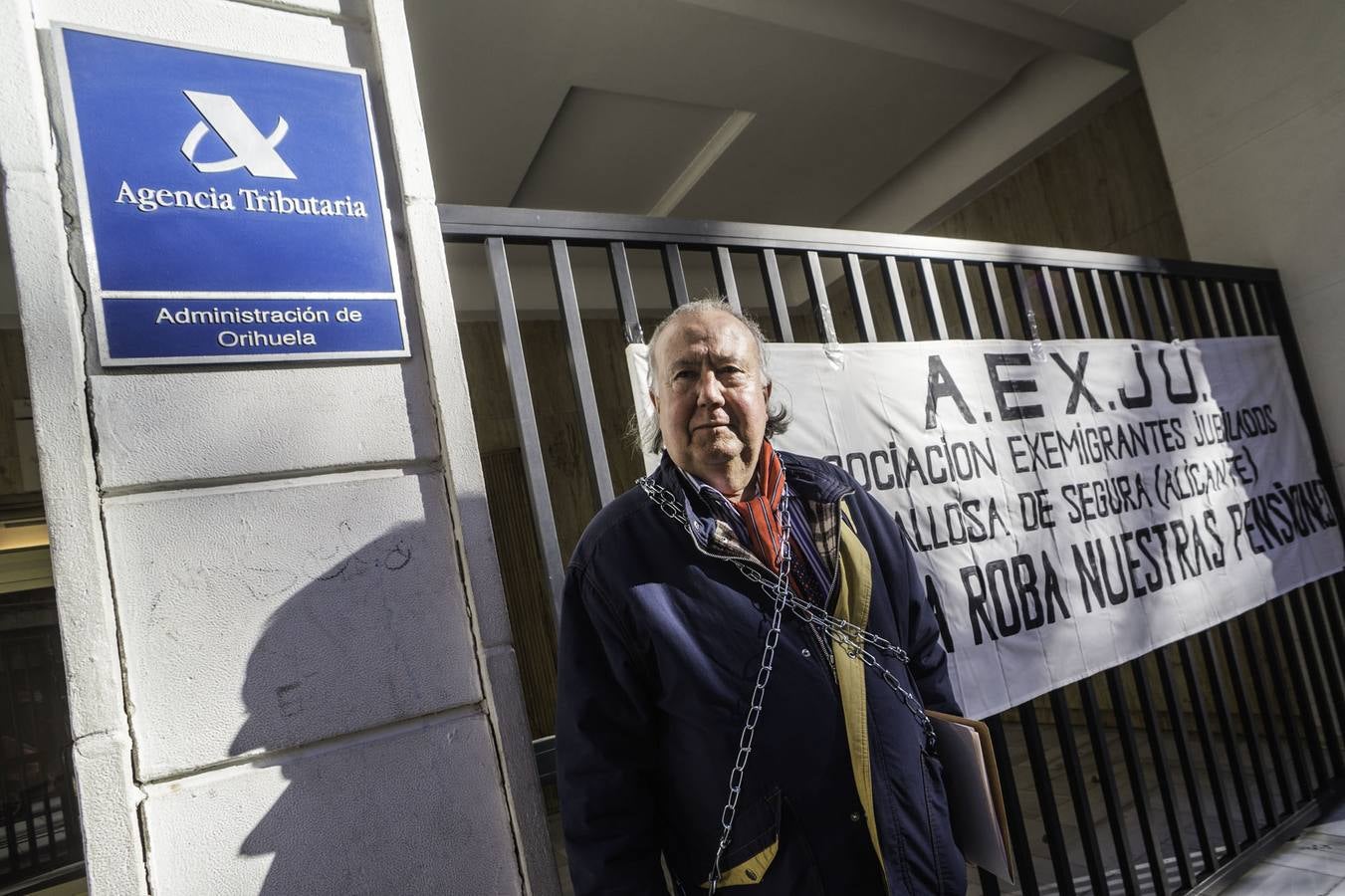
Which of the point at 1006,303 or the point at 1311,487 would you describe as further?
the point at 1006,303

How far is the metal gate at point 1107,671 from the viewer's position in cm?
173

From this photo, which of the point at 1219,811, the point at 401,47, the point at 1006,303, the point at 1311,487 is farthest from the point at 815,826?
the point at 1006,303

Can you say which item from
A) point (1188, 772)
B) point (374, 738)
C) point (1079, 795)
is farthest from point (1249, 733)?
point (374, 738)

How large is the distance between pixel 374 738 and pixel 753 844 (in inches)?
26.2

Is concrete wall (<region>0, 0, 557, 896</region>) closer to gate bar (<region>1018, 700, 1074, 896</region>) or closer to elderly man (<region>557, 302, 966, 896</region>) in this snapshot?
elderly man (<region>557, 302, 966, 896</region>)

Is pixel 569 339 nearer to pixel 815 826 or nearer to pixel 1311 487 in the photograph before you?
pixel 815 826

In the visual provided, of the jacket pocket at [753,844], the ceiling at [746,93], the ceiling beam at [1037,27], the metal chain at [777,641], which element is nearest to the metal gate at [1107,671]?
the metal chain at [777,641]

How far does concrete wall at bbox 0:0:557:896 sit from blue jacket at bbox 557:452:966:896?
26 centimetres

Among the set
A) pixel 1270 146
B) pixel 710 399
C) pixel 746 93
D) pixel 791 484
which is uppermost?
pixel 746 93

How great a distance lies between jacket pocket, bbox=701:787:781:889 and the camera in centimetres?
118

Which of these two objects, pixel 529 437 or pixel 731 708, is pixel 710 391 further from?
pixel 731 708

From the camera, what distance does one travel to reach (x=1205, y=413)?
308 cm

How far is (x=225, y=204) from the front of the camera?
137cm

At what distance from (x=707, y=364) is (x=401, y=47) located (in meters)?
0.94
